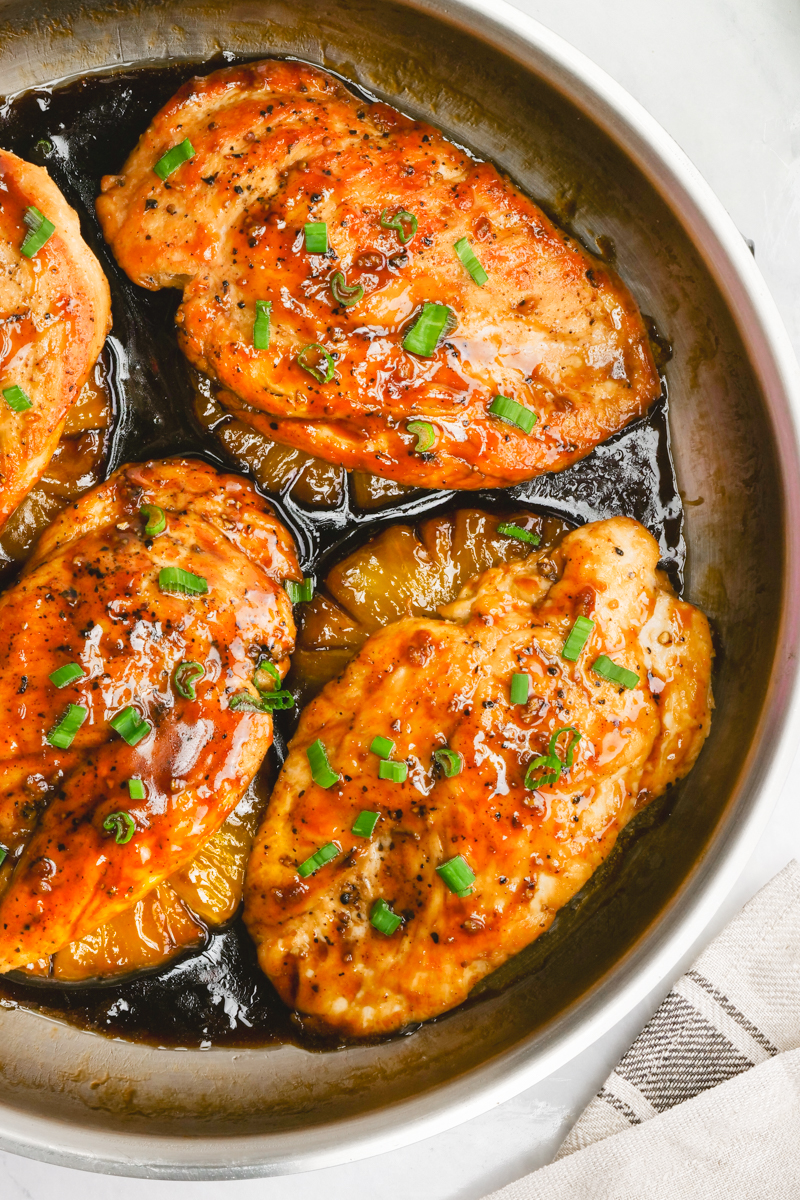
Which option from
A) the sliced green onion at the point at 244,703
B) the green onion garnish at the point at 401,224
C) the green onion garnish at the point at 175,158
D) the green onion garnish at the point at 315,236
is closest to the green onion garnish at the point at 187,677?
the sliced green onion at the point at 244,703

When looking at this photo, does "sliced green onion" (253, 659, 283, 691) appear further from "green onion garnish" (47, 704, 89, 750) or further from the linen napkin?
the linen napkin

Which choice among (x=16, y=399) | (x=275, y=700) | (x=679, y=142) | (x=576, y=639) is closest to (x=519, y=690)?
(x=576, y=639)

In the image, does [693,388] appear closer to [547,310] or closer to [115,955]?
[547,310]

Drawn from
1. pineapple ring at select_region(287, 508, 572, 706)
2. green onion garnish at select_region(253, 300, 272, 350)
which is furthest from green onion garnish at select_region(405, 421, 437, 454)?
green onion garnish at select_region(253, 300, 272, 350)

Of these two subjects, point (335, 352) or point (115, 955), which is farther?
point (115, 955)

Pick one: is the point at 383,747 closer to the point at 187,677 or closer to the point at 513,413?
the point at 187,677

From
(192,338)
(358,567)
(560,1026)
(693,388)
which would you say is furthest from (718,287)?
(560,1026)
